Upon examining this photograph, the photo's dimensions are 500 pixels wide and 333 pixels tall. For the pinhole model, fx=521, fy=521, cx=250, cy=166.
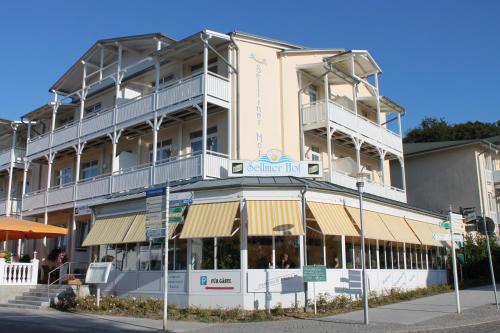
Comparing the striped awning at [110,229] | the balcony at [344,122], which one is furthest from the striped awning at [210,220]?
the balcony at [344,122]

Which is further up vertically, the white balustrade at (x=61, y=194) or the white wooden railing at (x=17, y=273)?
the white balustrade at (x=61, y=194)

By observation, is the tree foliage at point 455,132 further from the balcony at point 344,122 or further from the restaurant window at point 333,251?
the restaurant window at point 333,251

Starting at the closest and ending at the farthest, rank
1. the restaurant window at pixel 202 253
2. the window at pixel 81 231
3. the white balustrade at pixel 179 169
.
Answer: the restaurant window at pixel 202 253 < the white balustrade at pixel 179 169 < the window at pixel 81 231

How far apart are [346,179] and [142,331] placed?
13731 mm

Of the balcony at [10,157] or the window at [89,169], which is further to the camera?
the balcony at [10,157]

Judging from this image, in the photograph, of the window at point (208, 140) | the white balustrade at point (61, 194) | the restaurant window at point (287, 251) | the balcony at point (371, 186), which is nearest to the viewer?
the restaurant window at point (287, 251)

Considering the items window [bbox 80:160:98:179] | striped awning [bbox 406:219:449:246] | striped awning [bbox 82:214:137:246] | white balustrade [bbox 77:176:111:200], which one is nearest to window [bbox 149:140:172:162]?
white balustrade [bbox 77:176:111:200]

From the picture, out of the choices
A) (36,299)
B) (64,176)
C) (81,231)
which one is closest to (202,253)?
(36,299)

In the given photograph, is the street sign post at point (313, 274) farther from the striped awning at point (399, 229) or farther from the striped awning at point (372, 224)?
the striped awning at point (399, 229)

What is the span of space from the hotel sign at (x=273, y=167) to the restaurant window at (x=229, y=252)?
2788mm

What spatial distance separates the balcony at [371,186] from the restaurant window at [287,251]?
18.8 feet

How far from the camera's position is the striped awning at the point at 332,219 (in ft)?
60.3

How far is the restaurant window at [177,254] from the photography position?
1908 cm

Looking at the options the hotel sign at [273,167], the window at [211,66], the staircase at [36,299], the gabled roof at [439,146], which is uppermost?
the window at [211,66]
